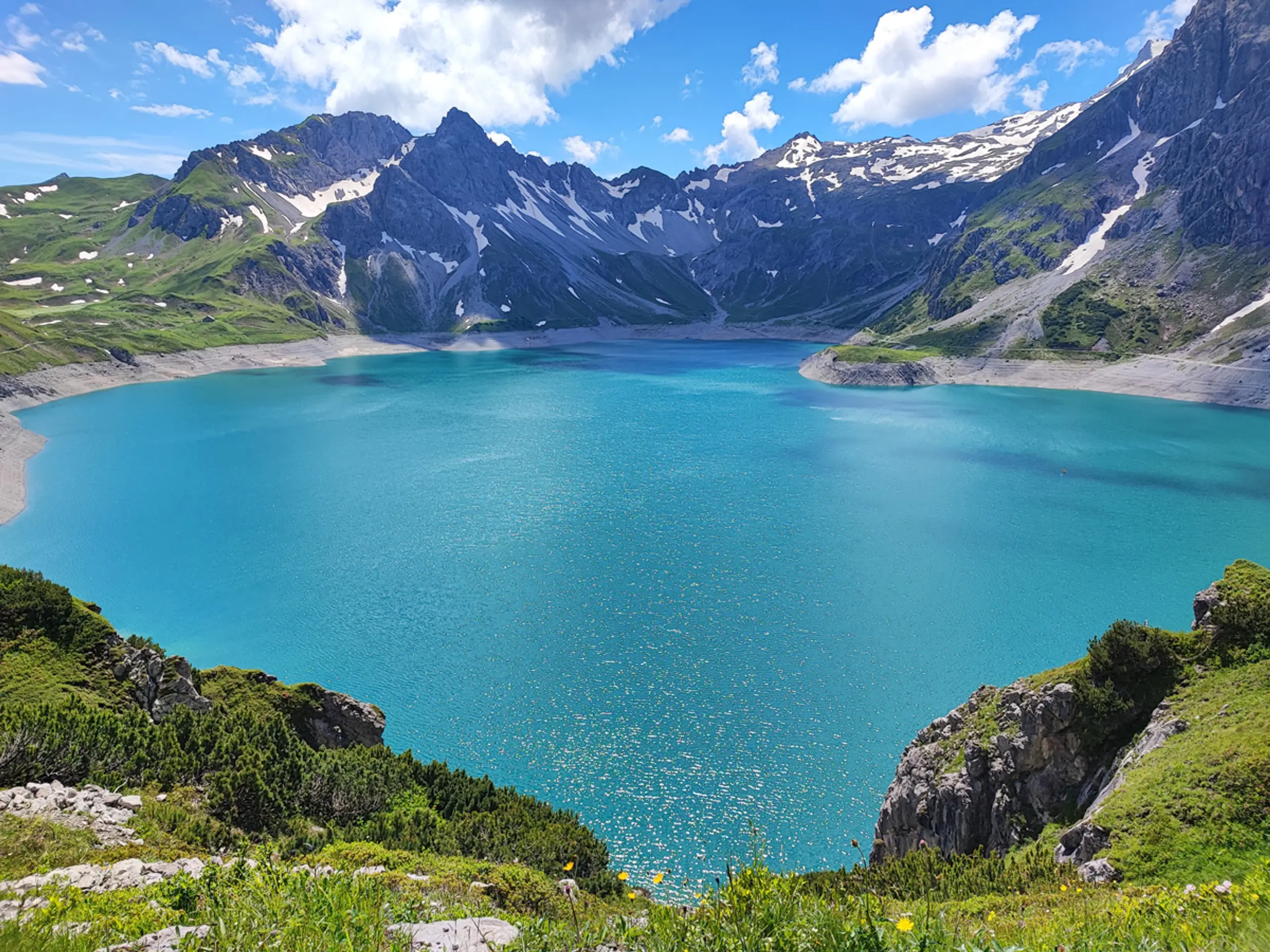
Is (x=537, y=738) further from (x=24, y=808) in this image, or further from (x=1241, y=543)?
(x=1241, y=543)

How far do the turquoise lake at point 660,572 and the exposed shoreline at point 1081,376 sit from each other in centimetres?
2269

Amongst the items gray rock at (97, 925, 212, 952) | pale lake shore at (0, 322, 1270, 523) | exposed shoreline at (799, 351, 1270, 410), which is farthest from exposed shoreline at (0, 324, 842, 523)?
exposed shoreline at (799, 351, 1270, 410)

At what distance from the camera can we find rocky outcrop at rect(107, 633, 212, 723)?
23594 mm

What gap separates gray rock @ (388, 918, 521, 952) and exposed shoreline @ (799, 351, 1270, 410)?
16144 cm

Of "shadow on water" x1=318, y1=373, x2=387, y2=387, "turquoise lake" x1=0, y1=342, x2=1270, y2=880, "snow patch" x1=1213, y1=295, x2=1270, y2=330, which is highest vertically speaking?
"snow patch" x1=1213, y1=295, x2=1270, y2=330

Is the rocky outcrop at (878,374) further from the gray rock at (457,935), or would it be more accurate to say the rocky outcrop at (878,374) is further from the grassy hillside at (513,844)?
the gray rock at (457,935)

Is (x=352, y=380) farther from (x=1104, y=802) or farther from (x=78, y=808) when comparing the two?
(x=1104, y=802)

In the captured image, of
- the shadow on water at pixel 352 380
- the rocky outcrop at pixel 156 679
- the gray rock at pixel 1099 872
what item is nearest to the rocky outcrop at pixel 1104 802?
the gray rock at pixel 1099 872

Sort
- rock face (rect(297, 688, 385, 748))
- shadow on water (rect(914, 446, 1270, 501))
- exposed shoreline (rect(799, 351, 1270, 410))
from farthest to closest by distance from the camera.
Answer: exposed shoreline (rect(799, 351, 1270, 410)), shadow on water (rect(914, 446, 1270, 501)), rock face (rect(297, 688, 385, 748))

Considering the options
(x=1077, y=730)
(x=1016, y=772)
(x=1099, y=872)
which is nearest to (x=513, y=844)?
(x=1099, y=872)

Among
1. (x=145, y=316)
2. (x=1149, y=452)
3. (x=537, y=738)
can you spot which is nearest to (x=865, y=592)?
(x=537, y=738)

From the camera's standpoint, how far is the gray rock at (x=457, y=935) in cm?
899

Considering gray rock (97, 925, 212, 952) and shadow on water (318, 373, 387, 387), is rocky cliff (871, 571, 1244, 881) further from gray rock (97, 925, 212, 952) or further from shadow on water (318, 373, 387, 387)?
shadow on water (318, 373, 387, 387)

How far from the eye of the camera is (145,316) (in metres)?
199
